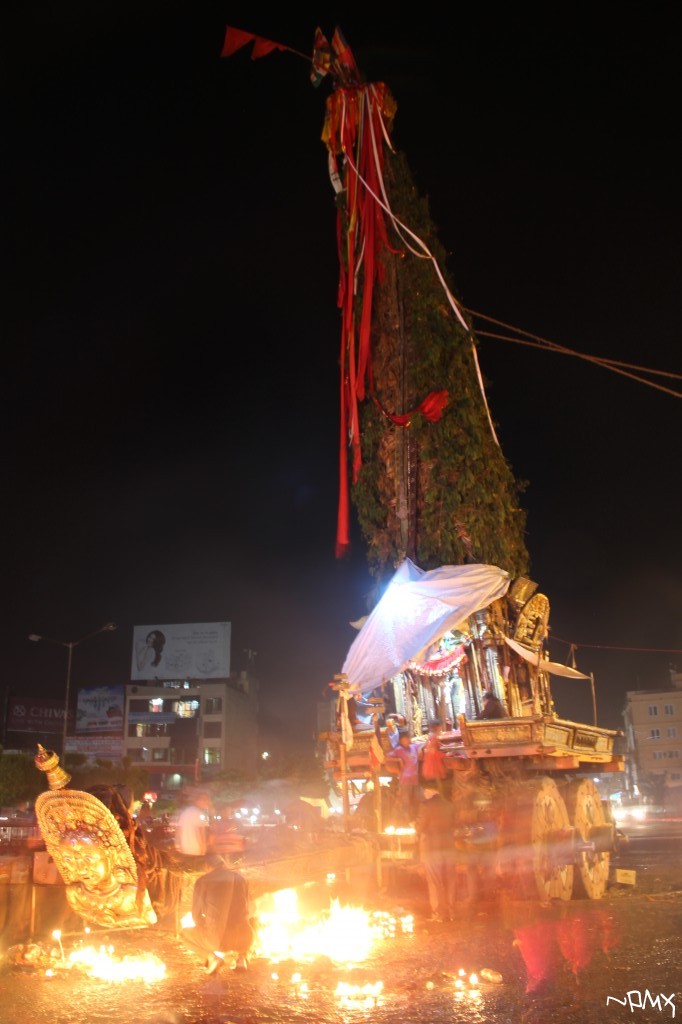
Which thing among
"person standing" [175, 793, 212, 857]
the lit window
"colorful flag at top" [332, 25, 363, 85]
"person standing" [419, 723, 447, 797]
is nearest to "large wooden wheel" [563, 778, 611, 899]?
"person standing" [419, 723, 447, 797]

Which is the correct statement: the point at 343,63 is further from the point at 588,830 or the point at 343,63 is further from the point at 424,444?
the point at 588,830

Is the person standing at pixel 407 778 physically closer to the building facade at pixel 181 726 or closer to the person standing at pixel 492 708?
the person standing at pixel 492 708

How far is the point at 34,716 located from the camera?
5859 centimetres

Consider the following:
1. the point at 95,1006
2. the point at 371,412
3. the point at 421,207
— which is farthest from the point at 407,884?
the point at 421,207

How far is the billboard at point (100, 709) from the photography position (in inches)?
2576

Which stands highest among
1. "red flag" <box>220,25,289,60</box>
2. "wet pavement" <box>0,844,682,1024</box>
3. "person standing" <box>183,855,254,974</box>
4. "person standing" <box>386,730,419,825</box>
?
"red flag" <box>220,25,289,60</box>

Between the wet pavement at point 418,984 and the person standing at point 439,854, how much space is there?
1.15 ft

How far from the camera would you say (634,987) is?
6.91 metres

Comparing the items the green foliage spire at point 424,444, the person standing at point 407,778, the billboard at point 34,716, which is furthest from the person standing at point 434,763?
the billboard at point 34,716

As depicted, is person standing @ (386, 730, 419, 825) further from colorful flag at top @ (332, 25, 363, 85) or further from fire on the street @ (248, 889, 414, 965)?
colorful flag at top @ (332, 25, 363, 85)

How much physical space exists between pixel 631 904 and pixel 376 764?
4362 millimetres

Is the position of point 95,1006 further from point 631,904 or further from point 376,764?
point 631,904

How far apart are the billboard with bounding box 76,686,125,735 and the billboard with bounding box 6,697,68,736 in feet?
15.6

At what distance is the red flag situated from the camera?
547 inches
